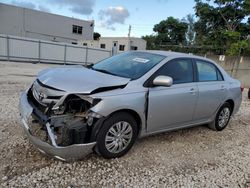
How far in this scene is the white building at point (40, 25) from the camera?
29484 millimetres

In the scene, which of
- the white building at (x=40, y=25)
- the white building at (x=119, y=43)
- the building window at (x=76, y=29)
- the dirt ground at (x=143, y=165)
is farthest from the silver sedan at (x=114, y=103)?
the building window at (x=76, y=29)

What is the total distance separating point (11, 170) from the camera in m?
3.15

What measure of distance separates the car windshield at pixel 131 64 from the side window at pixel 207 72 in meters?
0.96

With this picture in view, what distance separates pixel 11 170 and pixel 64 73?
1.50 m

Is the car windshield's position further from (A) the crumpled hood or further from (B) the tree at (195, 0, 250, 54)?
(B) the tree at (195, 0, 250, 54)

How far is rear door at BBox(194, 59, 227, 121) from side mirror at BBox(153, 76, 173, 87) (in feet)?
3.67

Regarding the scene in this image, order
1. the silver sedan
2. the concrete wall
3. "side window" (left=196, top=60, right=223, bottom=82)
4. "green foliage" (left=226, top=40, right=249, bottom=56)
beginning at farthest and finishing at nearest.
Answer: the concrete wall
"green foliage" (left=226, top=40, right=249, bottom=56)
"side window" (left=196, top=60, right=223, bottom=82)
the silver sedan

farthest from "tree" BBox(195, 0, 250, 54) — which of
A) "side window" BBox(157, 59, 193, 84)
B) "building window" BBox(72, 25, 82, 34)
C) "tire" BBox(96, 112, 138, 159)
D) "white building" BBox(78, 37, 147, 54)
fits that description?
"tire" BBox(96, 112, 138, 159)

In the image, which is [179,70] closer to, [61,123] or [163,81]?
[163,81]

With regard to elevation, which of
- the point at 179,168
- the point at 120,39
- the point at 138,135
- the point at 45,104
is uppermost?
the point at 120,39

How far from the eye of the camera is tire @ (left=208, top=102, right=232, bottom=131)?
5.37 metres

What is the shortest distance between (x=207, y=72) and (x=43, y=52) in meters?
18.0

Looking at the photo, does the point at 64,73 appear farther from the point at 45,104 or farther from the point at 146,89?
the point at 146,89

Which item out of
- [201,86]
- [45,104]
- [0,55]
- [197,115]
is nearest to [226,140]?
[197,115]
